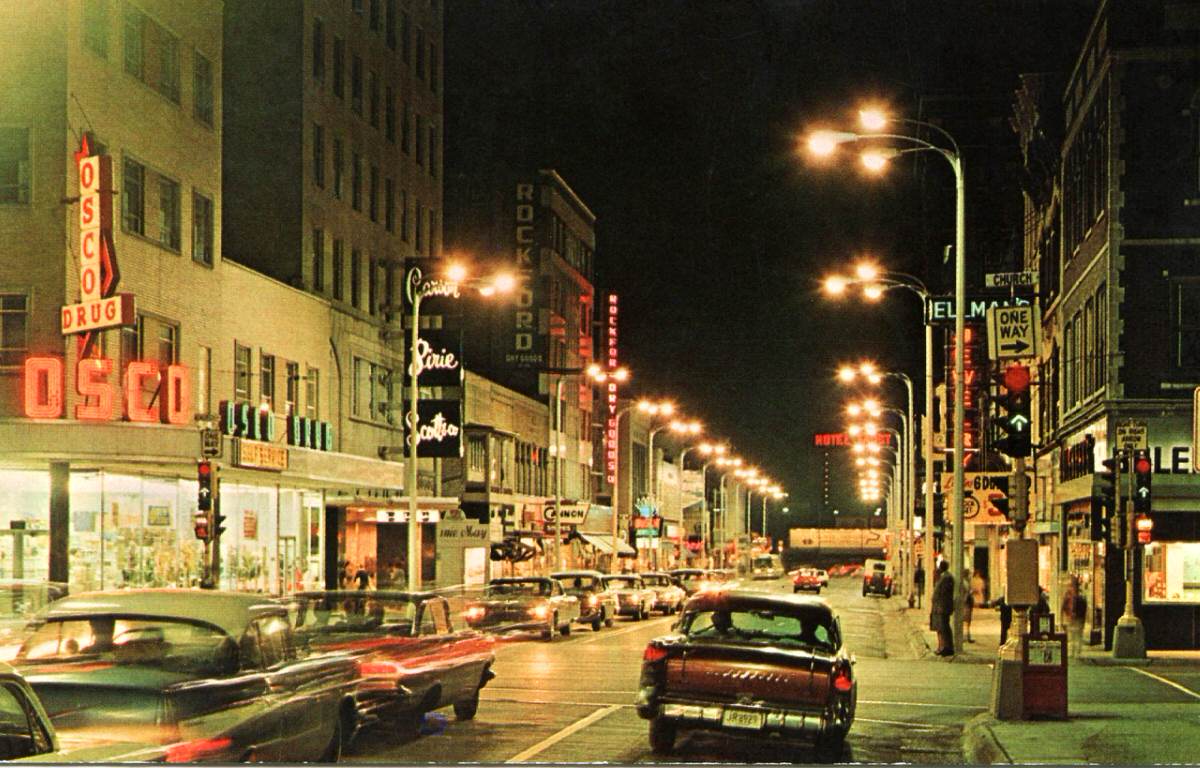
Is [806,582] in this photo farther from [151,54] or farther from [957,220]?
[957,220]

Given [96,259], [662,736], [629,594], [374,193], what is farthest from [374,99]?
[662,736]

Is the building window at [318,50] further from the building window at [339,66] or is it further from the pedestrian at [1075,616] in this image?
the pedestrian at [1075,616]

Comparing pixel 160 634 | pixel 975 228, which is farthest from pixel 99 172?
pixel 975 228

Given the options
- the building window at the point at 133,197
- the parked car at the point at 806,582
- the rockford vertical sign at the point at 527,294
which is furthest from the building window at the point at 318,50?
the parked car at the point at 806,582

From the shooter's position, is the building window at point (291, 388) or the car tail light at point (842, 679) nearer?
the car tail light at point (842, 679)

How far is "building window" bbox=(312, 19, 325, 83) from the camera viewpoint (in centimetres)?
5203

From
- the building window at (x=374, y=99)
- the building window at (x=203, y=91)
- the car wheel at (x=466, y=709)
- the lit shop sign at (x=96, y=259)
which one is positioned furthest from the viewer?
the building window at (x=374, y=99)

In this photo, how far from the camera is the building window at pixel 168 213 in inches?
1544

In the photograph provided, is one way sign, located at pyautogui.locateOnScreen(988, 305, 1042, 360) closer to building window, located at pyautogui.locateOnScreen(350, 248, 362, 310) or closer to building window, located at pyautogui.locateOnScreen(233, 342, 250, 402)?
building window, located at pyautogui.locateOnScreen(233, 342, 250, 402)

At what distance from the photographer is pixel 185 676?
11133mm

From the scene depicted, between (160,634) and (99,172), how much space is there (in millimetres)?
23625

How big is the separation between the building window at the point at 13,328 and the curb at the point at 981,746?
23.1 meters

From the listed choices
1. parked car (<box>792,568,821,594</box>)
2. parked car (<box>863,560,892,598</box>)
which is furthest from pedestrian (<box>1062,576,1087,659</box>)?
parked car (<box>863,560,892,598</box>)

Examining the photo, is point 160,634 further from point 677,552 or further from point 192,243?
point 677,552
